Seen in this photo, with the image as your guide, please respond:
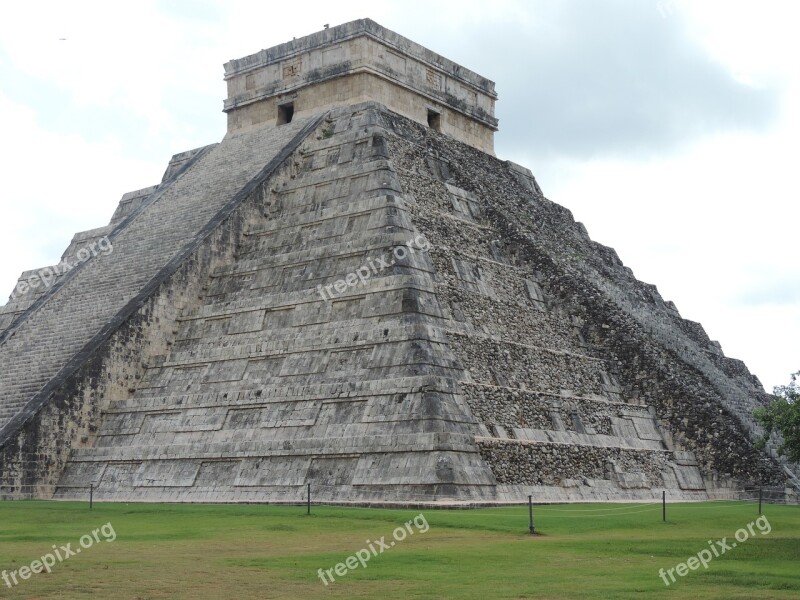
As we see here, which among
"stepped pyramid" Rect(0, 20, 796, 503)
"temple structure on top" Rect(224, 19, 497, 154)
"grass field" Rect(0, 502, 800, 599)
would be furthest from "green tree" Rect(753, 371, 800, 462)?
"temple structure on top" Rect(224, 19, 497, 154)

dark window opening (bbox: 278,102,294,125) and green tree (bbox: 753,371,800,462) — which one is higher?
dark window opening (bbox: 278,102,294,125)

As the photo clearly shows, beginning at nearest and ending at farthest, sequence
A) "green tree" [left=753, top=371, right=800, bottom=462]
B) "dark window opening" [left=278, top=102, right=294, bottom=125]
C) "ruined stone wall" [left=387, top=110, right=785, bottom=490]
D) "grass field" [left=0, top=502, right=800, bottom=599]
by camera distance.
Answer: "grass field" [left=0, top=502, right=800, bottom=599]
"green tree" [left=753, top=371, right=800, bottom=462]
"ruined stone wall" [left=387, top=110, right=785, bottom=490]
"dark window opening" [left=278, top=102, right=294, bottom=125]

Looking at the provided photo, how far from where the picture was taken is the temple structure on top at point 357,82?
32.7 m

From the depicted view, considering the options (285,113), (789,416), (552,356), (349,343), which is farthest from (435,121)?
(789,416)

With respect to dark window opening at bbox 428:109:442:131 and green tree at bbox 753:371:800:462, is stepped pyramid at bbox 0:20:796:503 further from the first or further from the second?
green tree at bbox 753:371:800:462

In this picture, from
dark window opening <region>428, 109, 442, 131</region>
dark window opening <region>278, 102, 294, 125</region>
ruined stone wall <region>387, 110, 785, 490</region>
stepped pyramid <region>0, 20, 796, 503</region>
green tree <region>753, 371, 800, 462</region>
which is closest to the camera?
green tree <region>753, 371, 800, 462</region>

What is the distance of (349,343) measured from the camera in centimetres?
2373

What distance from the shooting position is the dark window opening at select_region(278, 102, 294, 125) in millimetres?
34500

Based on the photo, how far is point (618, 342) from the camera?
29141mm

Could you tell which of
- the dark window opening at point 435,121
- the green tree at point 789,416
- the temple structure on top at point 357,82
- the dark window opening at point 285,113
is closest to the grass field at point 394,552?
the green tree at point 789,416

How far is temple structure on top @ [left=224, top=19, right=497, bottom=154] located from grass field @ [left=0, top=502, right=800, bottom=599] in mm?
14911

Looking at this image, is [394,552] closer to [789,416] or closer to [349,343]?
[789,416]

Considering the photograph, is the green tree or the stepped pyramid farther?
the stepped pyramid

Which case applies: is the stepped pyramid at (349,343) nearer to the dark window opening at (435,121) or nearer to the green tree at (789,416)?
the dark window opening at (435,121)
